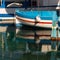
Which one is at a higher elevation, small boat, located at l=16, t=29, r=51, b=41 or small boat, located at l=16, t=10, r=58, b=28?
small boat, located at l=16, t=10, r=58, b=28

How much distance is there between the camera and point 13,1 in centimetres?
2955

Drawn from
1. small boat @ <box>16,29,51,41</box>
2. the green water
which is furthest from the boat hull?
the green water

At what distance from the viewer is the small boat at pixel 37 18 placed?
21.8 m

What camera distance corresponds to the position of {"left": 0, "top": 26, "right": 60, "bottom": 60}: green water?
14.6 metres

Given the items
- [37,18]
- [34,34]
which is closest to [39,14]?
[37,18]

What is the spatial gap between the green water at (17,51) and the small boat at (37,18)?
2.12 meters

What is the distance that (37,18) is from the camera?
71.9ft

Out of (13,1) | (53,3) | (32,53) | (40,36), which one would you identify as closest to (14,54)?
(32,53)

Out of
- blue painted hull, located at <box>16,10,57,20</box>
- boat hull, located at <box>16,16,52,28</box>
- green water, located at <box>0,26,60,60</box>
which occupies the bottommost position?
green water, located at <box>0,26,60,60</box>

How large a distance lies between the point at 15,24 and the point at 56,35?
7.99 meters

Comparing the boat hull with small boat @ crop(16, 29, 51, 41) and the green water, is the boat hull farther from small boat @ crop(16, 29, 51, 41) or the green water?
the green water

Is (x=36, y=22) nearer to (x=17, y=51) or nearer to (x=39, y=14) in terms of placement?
(x=39, y=14)

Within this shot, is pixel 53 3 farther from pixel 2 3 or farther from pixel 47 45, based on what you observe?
pixel 47 45

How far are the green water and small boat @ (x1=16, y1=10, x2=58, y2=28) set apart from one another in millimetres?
2116
